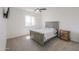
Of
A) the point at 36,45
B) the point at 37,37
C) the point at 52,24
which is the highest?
the point at 52,24

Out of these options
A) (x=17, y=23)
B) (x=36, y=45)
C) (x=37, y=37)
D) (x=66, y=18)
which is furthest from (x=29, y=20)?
(x=66, y=18)

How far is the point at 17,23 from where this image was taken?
56.1 inches

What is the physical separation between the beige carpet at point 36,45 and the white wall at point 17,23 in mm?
99

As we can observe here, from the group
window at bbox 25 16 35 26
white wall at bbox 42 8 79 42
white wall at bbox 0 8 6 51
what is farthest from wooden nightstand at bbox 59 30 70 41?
white wall at bbox 0 8 6 51

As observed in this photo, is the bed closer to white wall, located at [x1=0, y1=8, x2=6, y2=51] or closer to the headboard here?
the headboard

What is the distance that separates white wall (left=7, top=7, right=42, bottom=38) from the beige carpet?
0.10m

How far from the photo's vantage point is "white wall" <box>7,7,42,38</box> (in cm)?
139

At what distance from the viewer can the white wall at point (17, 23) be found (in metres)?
1.39

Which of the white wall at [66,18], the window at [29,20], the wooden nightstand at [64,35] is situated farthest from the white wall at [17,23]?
the wooden nightstand at [64,35]

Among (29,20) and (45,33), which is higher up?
(29,20)

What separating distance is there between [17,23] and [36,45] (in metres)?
0.48

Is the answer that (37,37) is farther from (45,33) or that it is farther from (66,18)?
(66,18)
